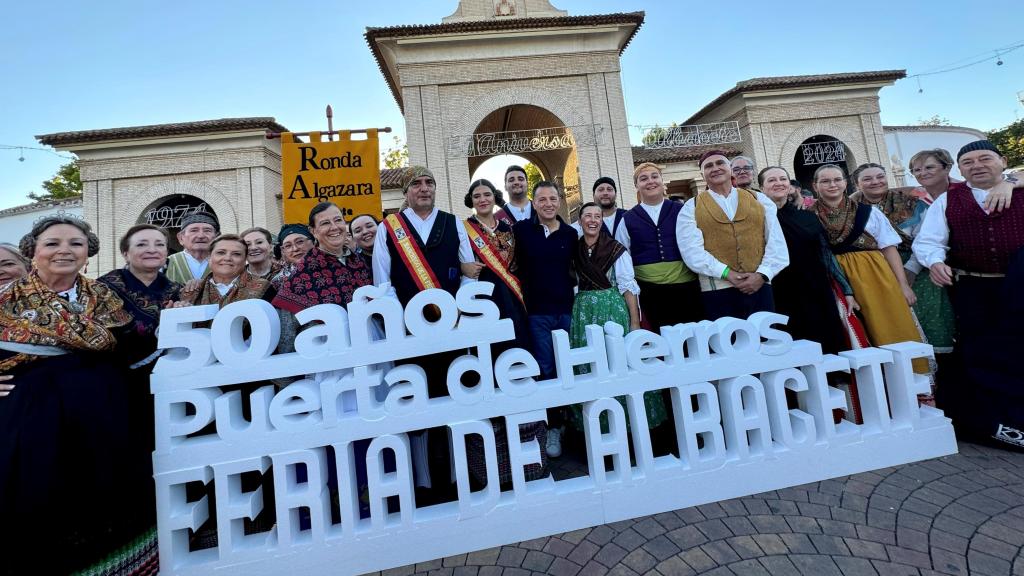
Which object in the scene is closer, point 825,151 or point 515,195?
point 515,195

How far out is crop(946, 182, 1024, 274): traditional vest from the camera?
257 centimetres

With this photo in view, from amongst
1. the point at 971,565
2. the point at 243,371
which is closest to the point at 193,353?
the point at 243,371

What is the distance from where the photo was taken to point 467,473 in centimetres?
197

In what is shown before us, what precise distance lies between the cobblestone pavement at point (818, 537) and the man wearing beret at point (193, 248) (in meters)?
3.00

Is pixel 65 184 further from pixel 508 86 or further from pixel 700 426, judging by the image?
pixel 700 426

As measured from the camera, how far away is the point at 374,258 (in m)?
2.66

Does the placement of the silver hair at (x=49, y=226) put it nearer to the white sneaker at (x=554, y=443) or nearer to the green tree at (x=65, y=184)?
the white sneaker at (x=554, y=443)

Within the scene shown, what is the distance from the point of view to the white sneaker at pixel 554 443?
2.88 meters

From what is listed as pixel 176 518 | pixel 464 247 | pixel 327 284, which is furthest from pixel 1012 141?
pixel 176 518

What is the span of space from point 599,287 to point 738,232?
105cm

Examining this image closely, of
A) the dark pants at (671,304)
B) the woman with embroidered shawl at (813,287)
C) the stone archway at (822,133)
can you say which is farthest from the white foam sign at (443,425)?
the stone archway at (822,133)

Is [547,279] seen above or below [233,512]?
above

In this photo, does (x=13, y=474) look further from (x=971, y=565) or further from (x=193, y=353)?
(x=971, y=565)

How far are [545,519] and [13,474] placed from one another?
2272mm
